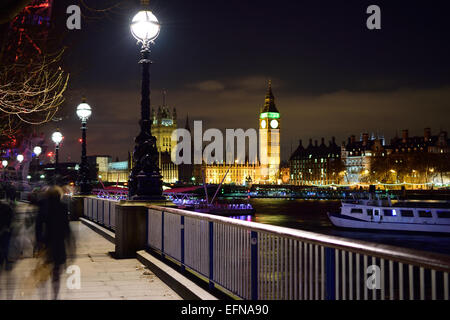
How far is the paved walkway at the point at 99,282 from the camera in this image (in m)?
8.07

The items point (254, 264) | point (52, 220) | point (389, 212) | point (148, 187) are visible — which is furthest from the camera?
point (389, 212)

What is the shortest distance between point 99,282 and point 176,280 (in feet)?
5.42

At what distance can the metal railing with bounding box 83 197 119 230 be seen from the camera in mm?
17061

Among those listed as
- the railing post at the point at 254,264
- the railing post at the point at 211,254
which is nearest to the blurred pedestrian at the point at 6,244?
the railing post at the point at 211,254

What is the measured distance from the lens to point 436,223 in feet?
156

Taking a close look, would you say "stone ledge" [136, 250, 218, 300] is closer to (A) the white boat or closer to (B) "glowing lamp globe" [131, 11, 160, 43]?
(B) "glowing lamp globe" [131, 11, 160, 43]

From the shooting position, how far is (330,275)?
15.6 ft

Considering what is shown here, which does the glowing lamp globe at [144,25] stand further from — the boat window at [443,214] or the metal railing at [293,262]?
the boat window at [443,214]

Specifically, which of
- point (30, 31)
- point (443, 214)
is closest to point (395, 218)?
point (443, 214)

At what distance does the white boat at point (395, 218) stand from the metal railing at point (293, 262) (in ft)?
139

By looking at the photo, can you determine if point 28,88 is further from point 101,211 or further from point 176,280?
point 176,280

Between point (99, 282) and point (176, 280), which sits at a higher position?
point (176, 280)

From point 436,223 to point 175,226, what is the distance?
4263cm
